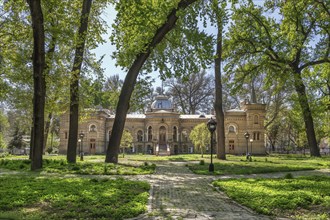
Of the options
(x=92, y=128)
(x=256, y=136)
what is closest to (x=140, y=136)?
(x=92, y=128)

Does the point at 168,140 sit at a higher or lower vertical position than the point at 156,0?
lower

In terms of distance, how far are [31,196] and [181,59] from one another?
38.9ft

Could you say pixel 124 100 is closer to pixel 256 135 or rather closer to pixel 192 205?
pixel 192 205

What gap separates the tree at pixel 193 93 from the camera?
57.0 metres

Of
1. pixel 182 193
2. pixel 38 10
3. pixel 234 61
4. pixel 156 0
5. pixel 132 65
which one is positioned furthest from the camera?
pixel 234 61

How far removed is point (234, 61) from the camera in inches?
972

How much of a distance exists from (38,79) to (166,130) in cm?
3807

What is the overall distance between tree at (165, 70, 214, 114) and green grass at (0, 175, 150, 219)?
47919 millimetres

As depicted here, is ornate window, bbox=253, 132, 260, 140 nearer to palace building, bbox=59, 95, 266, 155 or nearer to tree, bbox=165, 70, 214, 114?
palace building, bbox=59, 95, 266, 155

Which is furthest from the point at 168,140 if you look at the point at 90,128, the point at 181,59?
the point at 181,59

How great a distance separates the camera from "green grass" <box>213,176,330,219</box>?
6930mm

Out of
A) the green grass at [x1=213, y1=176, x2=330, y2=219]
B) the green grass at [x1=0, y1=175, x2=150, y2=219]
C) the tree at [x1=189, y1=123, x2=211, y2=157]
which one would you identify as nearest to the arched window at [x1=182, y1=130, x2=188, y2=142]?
the tree at [x1=189, y1=123, x2=211, y2=157]

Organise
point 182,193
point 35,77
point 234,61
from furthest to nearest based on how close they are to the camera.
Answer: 1. point 234,61
2. point 35,77
3. point 182,193

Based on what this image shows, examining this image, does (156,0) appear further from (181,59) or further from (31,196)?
(31,196)
